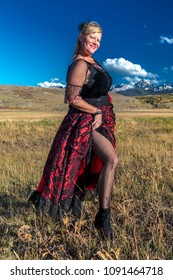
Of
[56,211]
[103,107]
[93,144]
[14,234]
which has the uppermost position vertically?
[103,107]

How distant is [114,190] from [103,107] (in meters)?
1.54

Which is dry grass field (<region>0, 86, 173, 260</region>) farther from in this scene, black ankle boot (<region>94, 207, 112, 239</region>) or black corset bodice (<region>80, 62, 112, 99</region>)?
black corset bodice (<region>80, 62, 112, 99</region>)

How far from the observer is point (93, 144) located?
384 centimetres

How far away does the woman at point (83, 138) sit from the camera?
12.2 ft

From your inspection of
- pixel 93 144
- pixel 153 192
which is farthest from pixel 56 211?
pixel 153 192

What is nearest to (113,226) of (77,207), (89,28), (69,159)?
(77,207)

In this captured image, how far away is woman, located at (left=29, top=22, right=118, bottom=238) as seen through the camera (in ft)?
12.2

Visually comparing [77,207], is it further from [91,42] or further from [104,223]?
[91,42]

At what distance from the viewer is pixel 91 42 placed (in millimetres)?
3781

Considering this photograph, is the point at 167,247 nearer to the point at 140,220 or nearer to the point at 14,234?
the point at 140,220

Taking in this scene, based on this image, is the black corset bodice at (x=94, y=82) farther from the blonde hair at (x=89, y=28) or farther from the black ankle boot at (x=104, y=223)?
the black ankle boot at (x=104, y=223)

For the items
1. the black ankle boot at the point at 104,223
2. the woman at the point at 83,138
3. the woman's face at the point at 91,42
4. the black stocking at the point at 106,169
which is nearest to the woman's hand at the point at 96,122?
the woman at the point at 83,138
